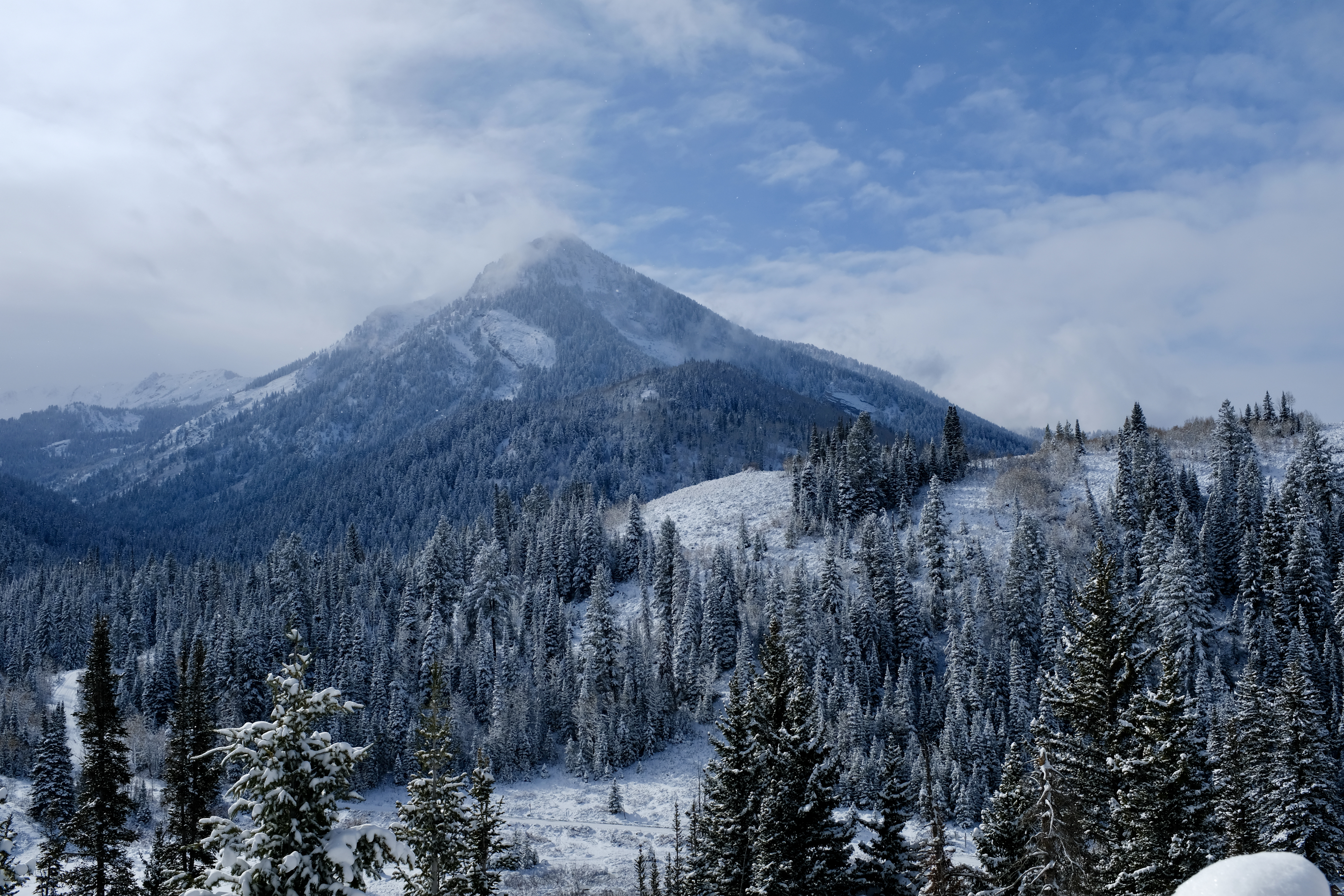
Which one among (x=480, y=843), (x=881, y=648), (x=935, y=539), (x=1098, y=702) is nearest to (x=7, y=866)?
(x=480, y=843)

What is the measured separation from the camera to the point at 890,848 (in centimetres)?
3103

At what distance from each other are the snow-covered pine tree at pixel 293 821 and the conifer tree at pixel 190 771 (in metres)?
22.2

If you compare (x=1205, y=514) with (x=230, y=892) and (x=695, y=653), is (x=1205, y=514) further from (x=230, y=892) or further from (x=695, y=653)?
(x=230, y=892)

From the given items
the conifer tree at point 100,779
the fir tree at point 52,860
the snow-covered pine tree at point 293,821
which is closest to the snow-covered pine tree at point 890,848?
the snow-covered pine tree at point 293,821

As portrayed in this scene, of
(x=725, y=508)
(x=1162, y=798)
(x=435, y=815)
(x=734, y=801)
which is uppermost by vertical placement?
(x=725, y=508)

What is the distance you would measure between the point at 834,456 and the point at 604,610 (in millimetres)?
56037

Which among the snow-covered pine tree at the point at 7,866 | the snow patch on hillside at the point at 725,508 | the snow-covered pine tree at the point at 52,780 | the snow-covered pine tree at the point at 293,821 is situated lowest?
the snow-covered pine tree at the point at 52,780

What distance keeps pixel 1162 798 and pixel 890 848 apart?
40.8 ft

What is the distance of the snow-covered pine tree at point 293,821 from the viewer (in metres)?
11.5

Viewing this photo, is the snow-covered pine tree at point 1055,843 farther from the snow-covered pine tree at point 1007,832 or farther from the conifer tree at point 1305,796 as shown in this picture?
the conifer tree at point 1305,796

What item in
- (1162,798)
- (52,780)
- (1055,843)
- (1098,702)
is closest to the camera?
(1055,843)

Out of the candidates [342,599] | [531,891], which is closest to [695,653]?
[531,891]

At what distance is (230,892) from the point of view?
11445 mm

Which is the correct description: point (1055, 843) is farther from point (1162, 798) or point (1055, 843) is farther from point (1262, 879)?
point (1262, 879)
